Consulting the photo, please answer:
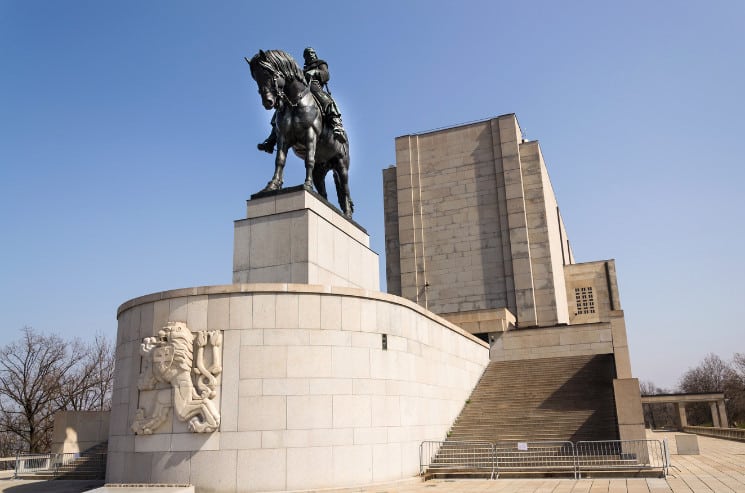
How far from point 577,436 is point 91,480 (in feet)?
49.8

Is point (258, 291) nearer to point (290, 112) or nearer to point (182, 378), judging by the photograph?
point (182, 378)

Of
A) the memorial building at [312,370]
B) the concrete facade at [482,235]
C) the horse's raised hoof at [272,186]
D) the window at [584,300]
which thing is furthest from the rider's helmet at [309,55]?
the window at [584,300]

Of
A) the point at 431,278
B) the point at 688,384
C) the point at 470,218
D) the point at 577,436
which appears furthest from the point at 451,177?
the point at 688,384

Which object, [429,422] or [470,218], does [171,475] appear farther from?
[470,218]

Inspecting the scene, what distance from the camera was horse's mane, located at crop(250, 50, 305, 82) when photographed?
1908cm

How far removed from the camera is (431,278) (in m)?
39.9

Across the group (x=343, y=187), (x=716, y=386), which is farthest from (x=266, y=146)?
(x=716, y=386)

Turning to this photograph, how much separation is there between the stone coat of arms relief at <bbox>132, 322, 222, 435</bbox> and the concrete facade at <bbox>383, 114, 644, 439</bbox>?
22.4 metres

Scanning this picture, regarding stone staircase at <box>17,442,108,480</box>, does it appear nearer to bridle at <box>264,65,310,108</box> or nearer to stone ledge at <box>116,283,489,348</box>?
stone ledge at <box>116,283,489,348</box>

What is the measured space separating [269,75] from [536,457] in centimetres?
1375

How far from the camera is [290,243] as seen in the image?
18.1 meters

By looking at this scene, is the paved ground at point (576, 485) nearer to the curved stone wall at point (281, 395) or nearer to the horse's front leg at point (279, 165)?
the curved stone wall at point (281, 395)

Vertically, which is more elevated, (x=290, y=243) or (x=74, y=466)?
(x=290, y=243)

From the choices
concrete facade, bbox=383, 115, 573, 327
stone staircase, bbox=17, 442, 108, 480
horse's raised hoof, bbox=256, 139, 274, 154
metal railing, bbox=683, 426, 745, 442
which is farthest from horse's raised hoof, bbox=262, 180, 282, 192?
metal railing, bbox=683, 426, 745, 442
